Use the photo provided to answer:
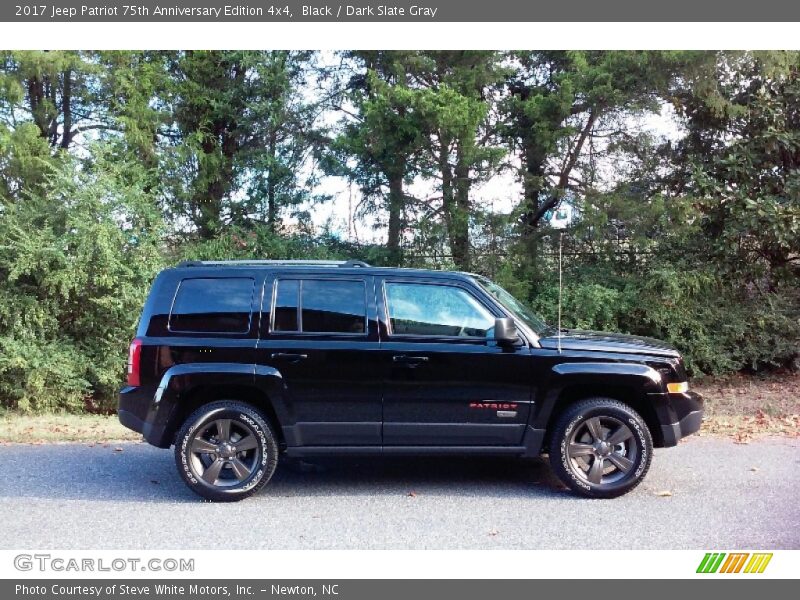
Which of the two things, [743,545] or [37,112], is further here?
[37,112]

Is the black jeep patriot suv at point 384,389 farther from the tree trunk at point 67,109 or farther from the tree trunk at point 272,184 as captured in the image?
the tree trunk at point 67,109

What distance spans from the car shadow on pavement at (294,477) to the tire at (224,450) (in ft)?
0.71

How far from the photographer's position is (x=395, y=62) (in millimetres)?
10602

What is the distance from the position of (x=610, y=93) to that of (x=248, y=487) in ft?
26.3

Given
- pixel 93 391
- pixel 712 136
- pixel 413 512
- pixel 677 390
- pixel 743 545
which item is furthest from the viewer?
pixel 712 136

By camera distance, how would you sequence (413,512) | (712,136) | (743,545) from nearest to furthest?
(743,545) < (413,512) < (712,136)

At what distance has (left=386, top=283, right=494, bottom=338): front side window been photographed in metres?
5.49

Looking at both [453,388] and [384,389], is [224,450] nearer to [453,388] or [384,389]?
[384,389]

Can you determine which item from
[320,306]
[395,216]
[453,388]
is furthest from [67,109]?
[453,388]

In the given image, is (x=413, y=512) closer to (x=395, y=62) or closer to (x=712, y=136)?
(x=395, y=62)

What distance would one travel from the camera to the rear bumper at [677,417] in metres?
5.44

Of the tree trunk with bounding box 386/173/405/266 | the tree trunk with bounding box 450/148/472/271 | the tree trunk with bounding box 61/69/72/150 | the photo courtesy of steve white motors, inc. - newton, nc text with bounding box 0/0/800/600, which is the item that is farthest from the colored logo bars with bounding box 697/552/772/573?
the tree trunk with bounding box 61/69/72/150

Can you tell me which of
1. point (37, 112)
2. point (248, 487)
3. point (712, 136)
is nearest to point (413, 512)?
point (248, 487)

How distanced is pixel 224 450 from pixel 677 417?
361 cm
